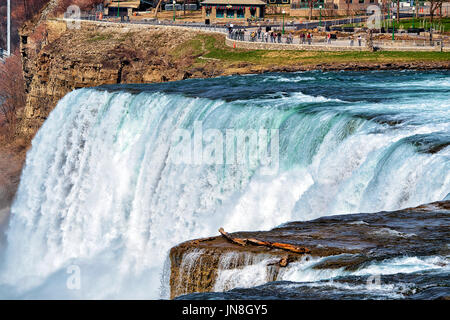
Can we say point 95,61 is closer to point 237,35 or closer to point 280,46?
point 237,35

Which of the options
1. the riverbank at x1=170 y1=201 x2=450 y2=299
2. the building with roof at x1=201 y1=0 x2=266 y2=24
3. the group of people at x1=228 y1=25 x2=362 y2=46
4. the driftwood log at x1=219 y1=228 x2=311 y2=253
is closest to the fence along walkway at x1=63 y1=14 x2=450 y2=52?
the group of people at x1=228 y1=25 x2=362 y2=46

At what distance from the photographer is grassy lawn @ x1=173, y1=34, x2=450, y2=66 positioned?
6569 centimetres

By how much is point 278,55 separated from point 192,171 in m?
35.8

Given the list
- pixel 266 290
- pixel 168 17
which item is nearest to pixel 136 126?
pixel 266 290

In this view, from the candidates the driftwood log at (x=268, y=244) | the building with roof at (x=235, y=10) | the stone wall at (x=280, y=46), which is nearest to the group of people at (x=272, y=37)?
the stone wall at (x=280, y=46)

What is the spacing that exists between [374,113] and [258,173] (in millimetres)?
5852

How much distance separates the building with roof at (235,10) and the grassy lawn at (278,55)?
57.5 feet

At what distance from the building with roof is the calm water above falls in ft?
137

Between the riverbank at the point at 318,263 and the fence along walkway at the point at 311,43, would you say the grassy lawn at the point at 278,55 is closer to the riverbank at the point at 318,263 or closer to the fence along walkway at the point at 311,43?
the fence along walkway at the point at 311,43

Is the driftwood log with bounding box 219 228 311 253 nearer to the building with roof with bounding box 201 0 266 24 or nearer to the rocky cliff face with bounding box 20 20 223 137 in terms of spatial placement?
the rocky cliff face with bounding box 20 20 223 137

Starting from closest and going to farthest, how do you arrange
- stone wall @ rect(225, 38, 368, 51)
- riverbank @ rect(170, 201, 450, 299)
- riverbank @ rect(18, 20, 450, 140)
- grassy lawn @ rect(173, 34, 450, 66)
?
riverbank @ rect(170, 201, 450, 299) → grassy lawn @ rect(173, 34, 450, 66) → riverbank @ rect(18, 20, 450, 140) → stone wall @ rect(225, 38, 368, 51)

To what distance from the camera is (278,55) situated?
72.7 meters

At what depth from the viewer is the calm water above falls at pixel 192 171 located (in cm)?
2923

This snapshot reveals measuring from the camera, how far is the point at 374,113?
37.1 m
